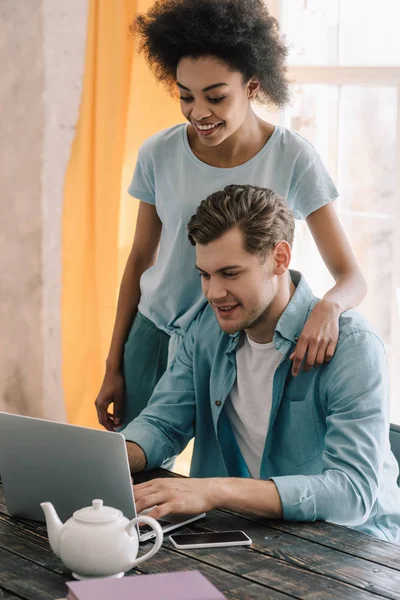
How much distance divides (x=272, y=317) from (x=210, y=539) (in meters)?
0.56

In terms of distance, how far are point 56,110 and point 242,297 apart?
175cm

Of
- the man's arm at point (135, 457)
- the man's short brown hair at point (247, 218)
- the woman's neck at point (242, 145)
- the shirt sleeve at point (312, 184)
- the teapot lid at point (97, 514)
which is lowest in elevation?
the man's arm at point (135, 457)

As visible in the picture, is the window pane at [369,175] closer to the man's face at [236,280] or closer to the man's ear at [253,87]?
the man's ear at [253,87]

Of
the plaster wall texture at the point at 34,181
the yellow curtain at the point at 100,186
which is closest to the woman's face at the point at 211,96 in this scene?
the yellow curtain at the point at 100,186

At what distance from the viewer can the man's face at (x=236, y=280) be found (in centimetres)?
178

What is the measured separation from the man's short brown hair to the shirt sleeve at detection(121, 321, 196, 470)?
333mm

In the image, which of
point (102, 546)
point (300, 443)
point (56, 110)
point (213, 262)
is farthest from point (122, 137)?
point (102, 546)

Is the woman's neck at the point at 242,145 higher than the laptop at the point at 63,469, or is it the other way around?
the woman's neck at the point at 242,145

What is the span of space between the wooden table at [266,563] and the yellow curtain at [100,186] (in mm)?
1882

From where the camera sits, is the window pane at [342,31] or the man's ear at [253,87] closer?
the man's ear at [253,87]

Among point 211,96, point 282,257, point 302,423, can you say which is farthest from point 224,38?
point 302,423

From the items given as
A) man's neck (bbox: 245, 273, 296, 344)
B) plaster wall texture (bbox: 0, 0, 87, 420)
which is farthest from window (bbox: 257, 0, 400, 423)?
man's neck (bbox: 245, 273, 296, 344)

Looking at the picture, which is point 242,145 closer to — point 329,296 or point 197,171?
point 197,171

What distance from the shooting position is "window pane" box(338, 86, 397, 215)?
2.87 meters
